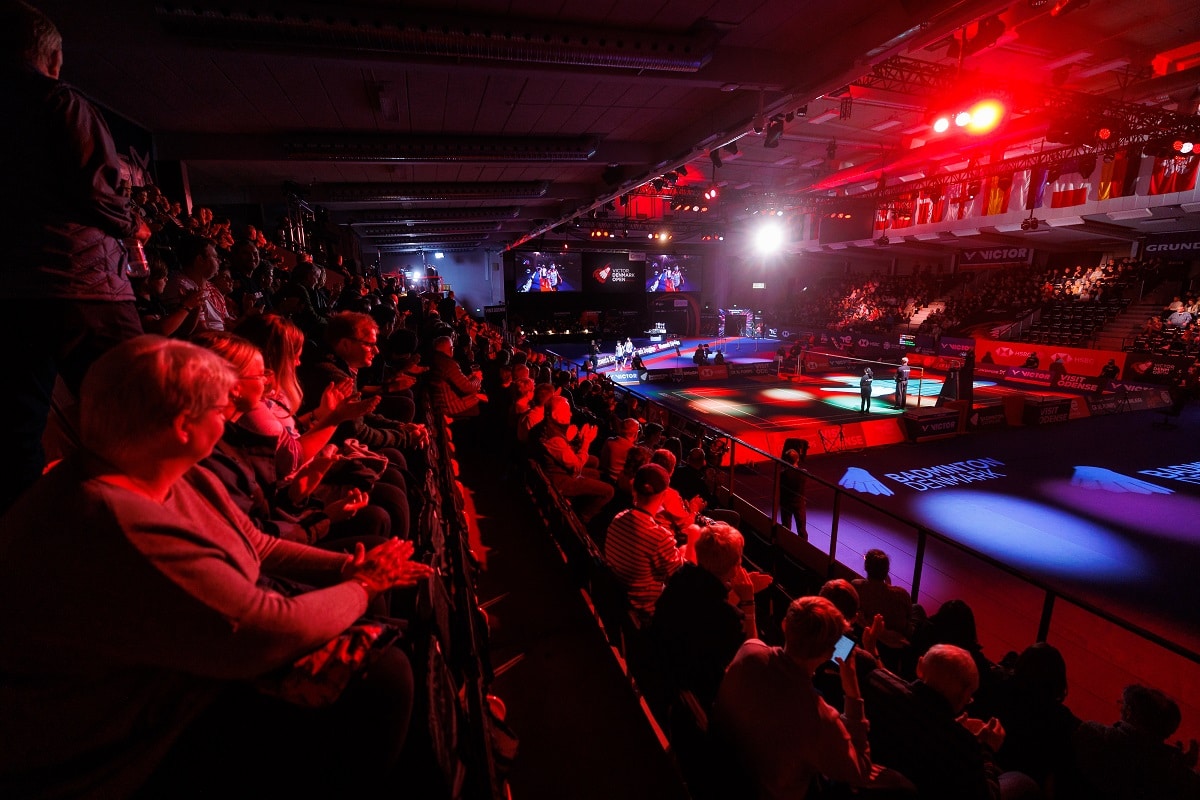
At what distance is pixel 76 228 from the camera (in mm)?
1736

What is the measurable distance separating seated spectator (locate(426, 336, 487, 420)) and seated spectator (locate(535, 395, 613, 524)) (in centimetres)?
115

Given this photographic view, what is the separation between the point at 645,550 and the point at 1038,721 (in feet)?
6.75

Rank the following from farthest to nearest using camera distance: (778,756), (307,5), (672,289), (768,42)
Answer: (672,289) → (768,42) → (307,5) → (778,756)

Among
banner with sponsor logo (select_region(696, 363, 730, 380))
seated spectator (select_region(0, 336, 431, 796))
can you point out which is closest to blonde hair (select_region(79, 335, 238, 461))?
seated spectator (select_region(0, 336, 431, 796))

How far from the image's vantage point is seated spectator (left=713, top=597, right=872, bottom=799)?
1.65 metres

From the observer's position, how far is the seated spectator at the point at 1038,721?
240 cm

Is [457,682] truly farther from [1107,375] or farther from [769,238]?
[769,238]

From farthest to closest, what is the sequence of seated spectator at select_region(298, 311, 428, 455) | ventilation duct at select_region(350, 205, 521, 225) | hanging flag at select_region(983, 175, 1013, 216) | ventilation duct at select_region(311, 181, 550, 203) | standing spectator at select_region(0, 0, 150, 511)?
hanging flag at select_region(983, 175, 1013, 216)
ventilation duct at select_region(350, 205, 521, 225)
ventilation duct at select_region(311, 181, 550, 203)
seated spectator at select_region(298, 311, 428, 455)
standing spectator at select_region(0, 0, 150, 511)

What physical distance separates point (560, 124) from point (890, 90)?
7.02 m

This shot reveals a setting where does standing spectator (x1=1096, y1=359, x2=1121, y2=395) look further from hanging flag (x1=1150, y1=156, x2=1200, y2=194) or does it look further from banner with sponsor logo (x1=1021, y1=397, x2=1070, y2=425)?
hanging flag (x1=1150, y1=156, x2=1200, y2=194)

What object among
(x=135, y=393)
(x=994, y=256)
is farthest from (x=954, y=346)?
(x=135, y=393)

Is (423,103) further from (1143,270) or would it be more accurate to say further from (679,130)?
(1143,270)

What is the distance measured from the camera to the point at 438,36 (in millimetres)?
3137

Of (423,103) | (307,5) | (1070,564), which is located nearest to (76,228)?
(307,5)
